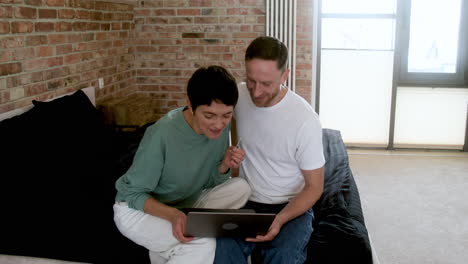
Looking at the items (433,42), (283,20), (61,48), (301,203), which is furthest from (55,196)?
(433,42)

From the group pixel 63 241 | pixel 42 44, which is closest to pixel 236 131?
pixel 63 241

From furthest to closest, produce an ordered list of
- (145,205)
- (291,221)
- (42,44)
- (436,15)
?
(436,15)
(42,44)
(291,221)
(145,205)

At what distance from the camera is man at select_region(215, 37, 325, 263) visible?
5.73 feet

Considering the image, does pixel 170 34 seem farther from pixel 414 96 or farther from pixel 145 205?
pixel 145 205

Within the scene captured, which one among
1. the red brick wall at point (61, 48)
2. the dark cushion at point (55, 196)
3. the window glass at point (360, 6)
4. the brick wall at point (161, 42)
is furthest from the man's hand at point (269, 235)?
the window glass at point (360, 6)

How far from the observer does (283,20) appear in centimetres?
470

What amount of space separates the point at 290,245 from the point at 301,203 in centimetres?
20

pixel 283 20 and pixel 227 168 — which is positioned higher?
pixel 283 20

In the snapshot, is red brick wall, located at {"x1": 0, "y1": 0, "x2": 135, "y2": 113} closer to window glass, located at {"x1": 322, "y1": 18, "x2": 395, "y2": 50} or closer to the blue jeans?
the blue jeans

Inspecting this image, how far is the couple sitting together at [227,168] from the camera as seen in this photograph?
1686mm

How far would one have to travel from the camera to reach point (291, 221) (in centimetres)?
186

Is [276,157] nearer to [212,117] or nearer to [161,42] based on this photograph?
[212,117]

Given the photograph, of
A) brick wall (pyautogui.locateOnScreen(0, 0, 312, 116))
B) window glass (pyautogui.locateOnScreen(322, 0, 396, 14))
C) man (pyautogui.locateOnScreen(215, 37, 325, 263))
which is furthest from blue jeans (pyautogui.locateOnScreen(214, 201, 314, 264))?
window glass (pyautogui.locateOnScreen(322, 0, 396, 14))

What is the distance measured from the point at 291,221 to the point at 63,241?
3.26 feet
